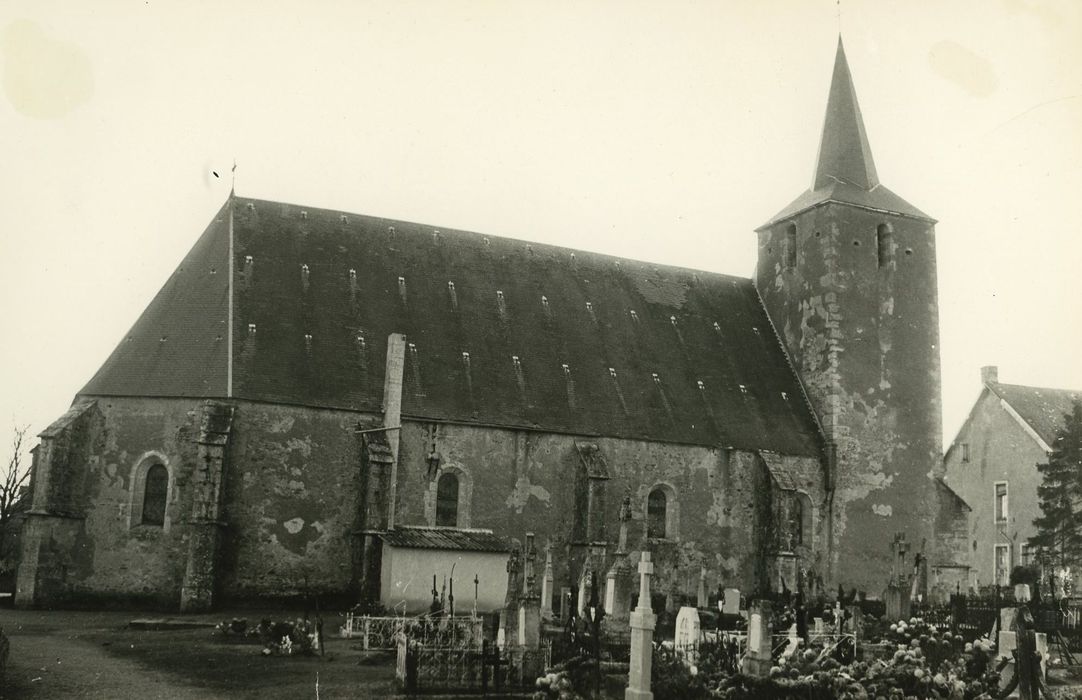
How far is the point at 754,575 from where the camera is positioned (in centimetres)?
3027

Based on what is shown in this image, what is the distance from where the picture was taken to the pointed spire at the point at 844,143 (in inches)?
1395

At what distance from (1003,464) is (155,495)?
3376cm

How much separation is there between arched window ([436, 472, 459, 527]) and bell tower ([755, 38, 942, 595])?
40.3 feet

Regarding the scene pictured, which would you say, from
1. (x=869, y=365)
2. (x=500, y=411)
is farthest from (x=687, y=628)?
(x=869, y=365)

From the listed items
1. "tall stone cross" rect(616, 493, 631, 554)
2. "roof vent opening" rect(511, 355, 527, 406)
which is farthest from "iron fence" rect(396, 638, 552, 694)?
"roof vent opening" rect(511, 355, 527, 406)

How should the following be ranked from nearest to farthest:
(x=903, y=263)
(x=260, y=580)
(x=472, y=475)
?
1. (x=260, y=580)
2. (x=472, y=475)
3. (x=903, y=263)

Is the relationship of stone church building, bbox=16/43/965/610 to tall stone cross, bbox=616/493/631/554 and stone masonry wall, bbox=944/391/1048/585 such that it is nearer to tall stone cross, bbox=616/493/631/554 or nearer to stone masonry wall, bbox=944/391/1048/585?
tall stone cross, bbox=616/493/631/554

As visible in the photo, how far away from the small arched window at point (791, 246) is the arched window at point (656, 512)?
1053 centimetres

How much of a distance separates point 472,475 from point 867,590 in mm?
13622

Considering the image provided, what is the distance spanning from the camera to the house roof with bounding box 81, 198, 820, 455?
26672 mm

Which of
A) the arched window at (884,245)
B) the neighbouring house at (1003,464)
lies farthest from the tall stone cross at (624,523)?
the neighbouring house at (1003,464)

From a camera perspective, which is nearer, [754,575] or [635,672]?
[635,672]

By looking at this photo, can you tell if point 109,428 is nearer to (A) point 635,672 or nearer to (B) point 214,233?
(B) point 214,233

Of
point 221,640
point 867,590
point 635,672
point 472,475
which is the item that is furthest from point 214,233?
point 867,590
